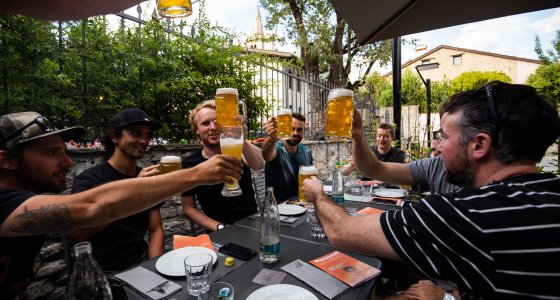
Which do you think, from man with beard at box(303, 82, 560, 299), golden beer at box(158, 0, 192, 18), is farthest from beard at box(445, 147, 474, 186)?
golden beer at box(158, 0, 192, 18)

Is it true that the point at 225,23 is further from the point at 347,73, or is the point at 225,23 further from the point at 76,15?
the point at 347,73

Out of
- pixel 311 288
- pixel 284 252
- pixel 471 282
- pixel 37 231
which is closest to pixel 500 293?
pixel 471 282

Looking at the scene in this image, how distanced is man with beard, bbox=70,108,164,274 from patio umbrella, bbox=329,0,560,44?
1966 mm

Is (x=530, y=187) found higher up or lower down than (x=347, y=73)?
lower down

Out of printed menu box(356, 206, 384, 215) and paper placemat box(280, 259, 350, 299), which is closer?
paper placemat box(280, 259, 350, 299)

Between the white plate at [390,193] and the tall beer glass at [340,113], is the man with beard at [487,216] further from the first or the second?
the white plate at [390,193]

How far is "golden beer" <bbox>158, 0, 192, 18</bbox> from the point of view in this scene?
1.93m

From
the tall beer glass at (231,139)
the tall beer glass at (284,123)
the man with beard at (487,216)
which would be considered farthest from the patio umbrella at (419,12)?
the tall beer glass at (231,139)

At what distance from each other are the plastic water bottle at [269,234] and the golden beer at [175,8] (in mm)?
1462

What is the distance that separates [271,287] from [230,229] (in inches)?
34.7

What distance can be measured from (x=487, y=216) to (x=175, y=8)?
→ 7.21 ft

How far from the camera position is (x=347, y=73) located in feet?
46.1

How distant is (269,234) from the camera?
1624 millimetres

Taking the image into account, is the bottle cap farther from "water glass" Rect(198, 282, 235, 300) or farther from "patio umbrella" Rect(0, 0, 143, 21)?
"patio umbrella" Rect(0, 0, 143, 21)
